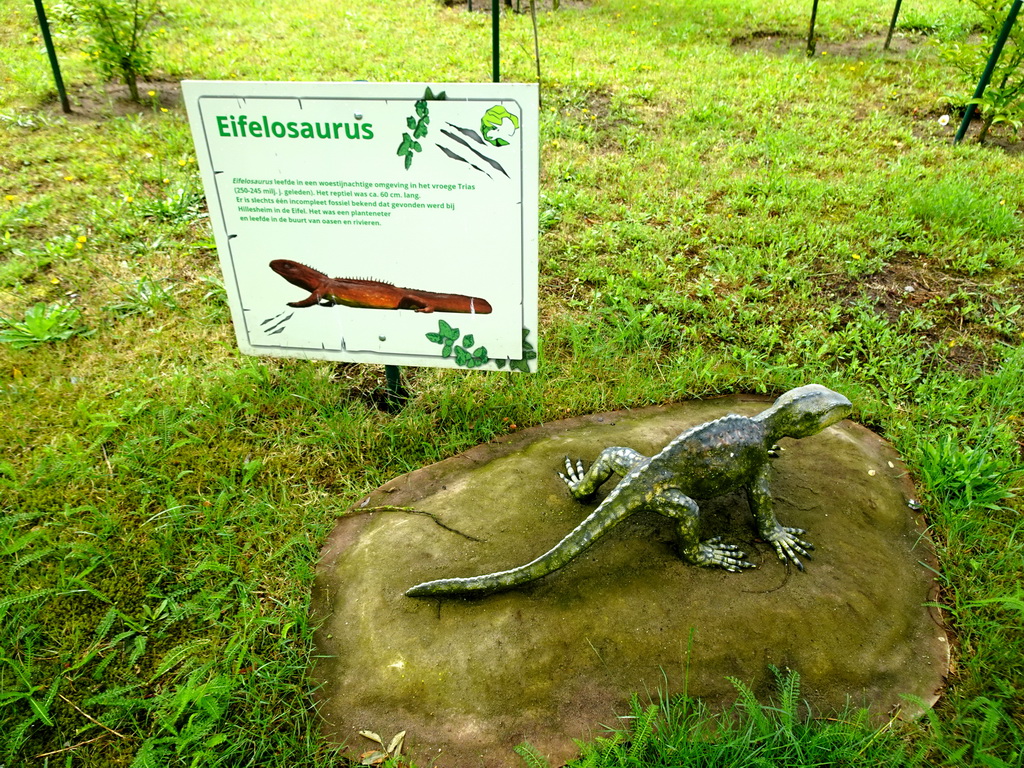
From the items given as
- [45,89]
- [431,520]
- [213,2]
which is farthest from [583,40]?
[431,520]

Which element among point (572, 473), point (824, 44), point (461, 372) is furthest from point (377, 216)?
point (824, 44)

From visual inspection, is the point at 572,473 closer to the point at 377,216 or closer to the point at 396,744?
the point at 396,744

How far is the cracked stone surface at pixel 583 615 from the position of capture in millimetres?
2236

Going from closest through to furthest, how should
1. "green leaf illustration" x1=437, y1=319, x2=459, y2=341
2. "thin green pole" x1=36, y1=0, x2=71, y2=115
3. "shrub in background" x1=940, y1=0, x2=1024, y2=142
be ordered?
"green leaf illustration" x1=437, y1=319, x2=459, y2=341
"thin green pole" x1=36, y1=0, x2=71, y2=115
"shrub in background" x1=940, y1=0, x2=1024, y2=142

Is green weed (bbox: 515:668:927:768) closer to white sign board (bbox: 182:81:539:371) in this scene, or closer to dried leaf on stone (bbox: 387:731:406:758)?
dried leaf on stone (bbox: 387:731:406:758)

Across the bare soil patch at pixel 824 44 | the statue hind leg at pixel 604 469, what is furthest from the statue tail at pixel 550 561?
the bare soil patch at pixel 824 44

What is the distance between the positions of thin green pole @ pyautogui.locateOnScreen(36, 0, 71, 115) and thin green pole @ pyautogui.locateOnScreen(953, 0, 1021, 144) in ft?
27.6

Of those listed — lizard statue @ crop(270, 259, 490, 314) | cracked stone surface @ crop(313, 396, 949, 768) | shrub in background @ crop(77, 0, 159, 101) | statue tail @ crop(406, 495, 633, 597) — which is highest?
shrub in background @ crop(77, 0, 159, 101)

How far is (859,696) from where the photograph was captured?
2.25 metres

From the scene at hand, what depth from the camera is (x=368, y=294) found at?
123 inches

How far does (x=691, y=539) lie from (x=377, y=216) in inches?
76.3

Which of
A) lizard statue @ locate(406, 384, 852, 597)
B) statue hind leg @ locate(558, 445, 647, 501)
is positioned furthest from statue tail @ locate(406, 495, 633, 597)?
statue hind leg @ locate(558, 445, 647, 501)

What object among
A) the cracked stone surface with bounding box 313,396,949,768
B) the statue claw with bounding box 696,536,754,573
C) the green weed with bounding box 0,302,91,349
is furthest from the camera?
the green weed with bounding box 0,302,91,349

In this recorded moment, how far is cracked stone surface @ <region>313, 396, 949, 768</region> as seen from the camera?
2.24 metres
